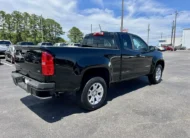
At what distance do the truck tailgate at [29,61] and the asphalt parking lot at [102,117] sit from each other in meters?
0.89

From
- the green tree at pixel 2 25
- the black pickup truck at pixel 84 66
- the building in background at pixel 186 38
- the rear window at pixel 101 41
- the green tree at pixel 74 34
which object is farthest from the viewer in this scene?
the building in background at pixel 186 38

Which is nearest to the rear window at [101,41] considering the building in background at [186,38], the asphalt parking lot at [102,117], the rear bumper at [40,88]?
the asphalt parking lot at [102,117]

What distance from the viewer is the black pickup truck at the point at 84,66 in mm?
3041

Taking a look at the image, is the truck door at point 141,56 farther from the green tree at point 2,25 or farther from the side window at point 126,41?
the green tree at point 2,25

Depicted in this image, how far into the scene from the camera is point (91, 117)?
3527 mm

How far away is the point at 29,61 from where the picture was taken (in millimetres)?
3424

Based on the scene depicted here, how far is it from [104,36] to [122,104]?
6.50 ft

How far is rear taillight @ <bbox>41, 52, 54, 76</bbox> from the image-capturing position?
9.62 ft

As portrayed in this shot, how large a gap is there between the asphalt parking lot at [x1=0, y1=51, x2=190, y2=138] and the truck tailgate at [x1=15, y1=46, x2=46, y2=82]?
2.93 feet

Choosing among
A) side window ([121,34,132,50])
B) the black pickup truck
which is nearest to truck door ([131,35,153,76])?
the black pickup truck

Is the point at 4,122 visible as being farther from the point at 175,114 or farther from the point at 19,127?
the point at 175,114

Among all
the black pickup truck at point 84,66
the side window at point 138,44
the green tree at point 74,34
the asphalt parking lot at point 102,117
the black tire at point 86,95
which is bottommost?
the asphalt parking lot at point 102,117

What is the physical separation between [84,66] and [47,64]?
812mm

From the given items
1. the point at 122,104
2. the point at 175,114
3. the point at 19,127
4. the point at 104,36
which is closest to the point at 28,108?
the point at 19,127
